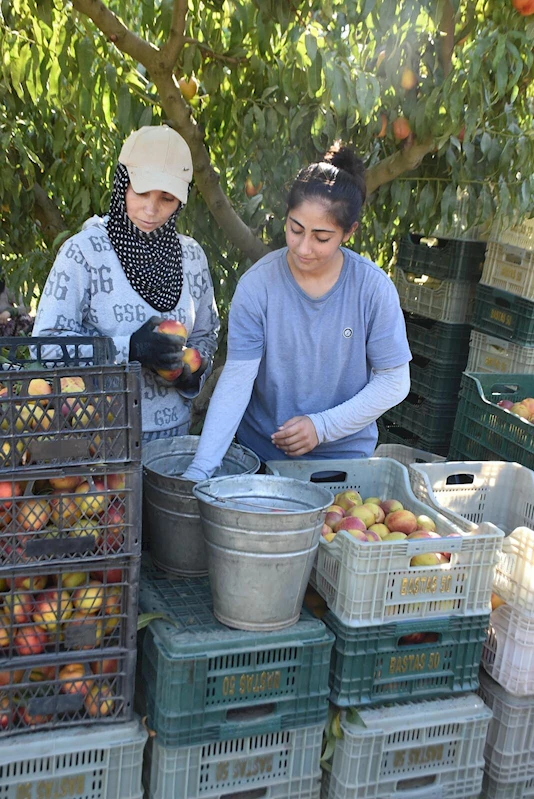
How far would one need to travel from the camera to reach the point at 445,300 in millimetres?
5004

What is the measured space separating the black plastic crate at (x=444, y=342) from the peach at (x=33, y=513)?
3496 millimetres

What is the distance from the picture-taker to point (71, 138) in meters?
4.70

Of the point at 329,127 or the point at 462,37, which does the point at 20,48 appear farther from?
the point at 462,37

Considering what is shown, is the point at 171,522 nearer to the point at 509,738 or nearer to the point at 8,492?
the point at 8,492

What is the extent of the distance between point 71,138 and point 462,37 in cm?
225

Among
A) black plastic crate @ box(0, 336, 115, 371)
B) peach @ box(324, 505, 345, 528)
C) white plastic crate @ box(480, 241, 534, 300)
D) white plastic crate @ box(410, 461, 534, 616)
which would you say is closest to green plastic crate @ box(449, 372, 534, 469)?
white plastic crate @ box(410, 461, 534, 616)

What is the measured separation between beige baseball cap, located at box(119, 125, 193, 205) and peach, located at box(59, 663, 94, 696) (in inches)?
58.4

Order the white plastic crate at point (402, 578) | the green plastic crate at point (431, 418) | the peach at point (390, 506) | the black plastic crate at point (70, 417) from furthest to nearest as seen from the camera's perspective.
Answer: the green plastic crate at point (431, 418) < the peach at point (390, 506) < the white plastic crate at point (402, 578) < the black plastic crate at point (70, 417)

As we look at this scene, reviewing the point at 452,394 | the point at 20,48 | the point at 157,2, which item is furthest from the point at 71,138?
the point at 452,394

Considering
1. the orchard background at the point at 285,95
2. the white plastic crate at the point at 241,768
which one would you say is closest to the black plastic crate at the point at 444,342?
the orchard background at the point at 285,95

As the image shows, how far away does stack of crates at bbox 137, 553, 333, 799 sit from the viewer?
6.59ft

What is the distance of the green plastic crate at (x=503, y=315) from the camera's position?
14.8 ft

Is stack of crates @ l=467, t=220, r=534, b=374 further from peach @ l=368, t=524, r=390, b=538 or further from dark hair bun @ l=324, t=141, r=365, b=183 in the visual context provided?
peach @ l=368, t=524, r=390, b=538

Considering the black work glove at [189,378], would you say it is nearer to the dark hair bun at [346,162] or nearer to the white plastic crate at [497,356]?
the dark hair bun at [346,162]
